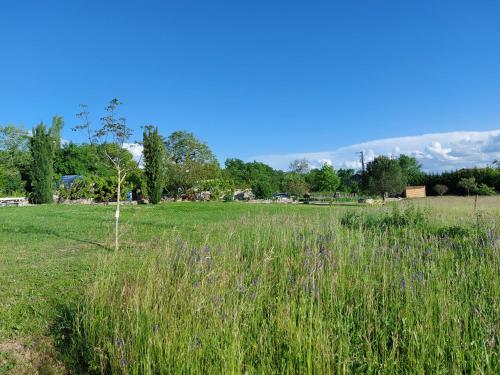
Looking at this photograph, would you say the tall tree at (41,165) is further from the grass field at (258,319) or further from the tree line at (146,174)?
the grass field at (258,319)

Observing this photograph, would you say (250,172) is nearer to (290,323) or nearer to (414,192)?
(414,192)

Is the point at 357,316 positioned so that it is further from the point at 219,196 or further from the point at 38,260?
the point at 219,196

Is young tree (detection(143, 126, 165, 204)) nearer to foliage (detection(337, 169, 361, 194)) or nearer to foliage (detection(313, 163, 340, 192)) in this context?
foliage (detection(337, 169, 361, 194))

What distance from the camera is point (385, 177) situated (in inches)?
1176

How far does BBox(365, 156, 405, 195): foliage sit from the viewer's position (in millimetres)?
29781

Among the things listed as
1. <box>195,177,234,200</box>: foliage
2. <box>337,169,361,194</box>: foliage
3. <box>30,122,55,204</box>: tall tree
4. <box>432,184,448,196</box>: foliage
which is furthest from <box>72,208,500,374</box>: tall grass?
<box>337,169,361,194</box>: foliage

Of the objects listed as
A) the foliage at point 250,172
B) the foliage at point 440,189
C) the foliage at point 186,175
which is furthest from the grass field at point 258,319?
the foliage at point 250,172

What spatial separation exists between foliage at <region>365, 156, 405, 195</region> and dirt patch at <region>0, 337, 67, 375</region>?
99.2 ft

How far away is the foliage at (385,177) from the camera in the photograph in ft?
97.7

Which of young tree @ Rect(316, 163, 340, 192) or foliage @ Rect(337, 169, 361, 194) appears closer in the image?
foliage @ Rect(337, 169, 361, 194)

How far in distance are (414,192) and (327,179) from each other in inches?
509

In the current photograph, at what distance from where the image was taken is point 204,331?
2184mm

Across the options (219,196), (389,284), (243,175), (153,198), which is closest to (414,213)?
(389,284)

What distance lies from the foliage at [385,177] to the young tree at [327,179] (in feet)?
40.5
